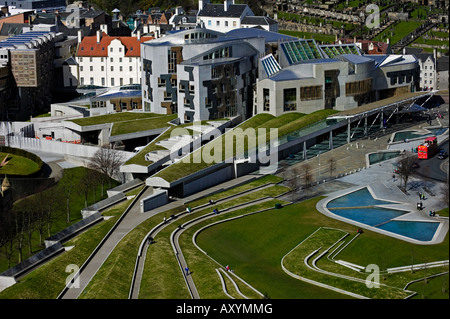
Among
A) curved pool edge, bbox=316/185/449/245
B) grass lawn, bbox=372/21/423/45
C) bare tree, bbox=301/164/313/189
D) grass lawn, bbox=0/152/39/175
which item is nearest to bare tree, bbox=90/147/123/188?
grass lawn, bbox=0/152/39/175

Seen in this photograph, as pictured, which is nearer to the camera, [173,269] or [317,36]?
[173,269]

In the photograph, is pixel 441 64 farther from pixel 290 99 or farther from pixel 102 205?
pixel 102 205

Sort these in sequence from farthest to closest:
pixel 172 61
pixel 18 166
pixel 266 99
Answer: pixel 172 61, pixel 266 99, pixel 18 166

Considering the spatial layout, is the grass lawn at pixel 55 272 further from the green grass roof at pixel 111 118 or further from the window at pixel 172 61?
the window at pixel 172 61

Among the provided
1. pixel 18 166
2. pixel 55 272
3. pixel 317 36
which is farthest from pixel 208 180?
pixel 317 36

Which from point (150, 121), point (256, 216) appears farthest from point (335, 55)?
point (256, 216)

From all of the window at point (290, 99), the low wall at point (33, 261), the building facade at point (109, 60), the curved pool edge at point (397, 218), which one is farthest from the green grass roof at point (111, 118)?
the low wall at point (33, 261)

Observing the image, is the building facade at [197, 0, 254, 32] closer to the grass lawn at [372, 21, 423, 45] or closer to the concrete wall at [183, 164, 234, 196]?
the grass lawn at [372, 21, 423, 45]

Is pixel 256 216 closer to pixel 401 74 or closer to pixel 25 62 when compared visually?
pixel 401 74
